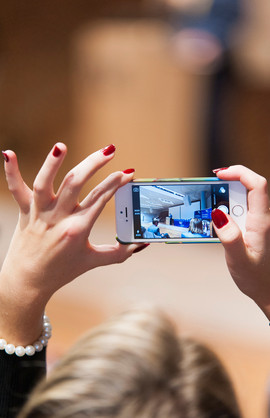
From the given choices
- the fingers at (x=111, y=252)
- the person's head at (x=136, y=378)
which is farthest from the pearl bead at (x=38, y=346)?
the person's head at (x=136, y=378)

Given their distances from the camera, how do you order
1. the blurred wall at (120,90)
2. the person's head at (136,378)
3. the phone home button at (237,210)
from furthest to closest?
the blurred wall at (120,90)
the phone home button at (237,210)
the person's head at (136,378)

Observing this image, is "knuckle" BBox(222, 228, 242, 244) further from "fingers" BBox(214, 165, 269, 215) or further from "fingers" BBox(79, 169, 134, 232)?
"fingers" BBox(79, 169, 134, 232)

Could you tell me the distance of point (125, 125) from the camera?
316 centimetres

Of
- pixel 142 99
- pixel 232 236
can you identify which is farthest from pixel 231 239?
pixel 142 99

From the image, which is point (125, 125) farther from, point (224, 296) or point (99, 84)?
point (224, 296)

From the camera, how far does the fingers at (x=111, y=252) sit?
2.32ft

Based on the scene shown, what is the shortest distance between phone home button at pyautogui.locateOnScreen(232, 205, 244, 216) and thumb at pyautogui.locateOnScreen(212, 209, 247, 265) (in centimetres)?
11

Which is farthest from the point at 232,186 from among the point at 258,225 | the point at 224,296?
the point at 224,296

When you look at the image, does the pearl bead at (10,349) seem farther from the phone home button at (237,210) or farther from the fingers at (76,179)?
the phone home button at (237,210)

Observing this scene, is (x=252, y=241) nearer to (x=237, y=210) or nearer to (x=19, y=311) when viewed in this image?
(x=237, y=210)

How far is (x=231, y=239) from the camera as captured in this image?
0.65 m

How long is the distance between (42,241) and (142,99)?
8.25 ft

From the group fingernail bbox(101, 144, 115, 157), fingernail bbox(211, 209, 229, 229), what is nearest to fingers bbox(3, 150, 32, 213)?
fingernail bbox(101, 144, 115, 157)

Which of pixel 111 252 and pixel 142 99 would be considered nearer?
pixel 111 252
